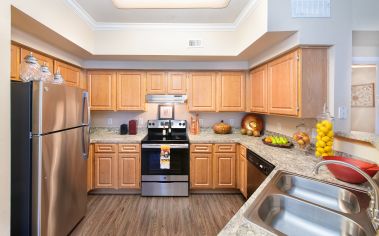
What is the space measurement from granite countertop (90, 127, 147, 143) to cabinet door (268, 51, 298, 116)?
2.09 meters

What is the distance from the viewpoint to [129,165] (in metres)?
3.03

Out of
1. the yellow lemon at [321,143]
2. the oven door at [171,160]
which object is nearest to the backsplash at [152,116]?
the oven door at [171,160]

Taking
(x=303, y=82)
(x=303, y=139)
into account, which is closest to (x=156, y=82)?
(x=303, y=82)

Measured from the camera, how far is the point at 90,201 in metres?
2.87

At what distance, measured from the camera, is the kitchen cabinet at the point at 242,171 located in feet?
9.16

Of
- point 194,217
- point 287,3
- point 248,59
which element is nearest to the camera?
point 287,3

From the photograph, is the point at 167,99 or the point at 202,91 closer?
the point at 167,99

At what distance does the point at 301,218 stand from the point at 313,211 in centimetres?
9

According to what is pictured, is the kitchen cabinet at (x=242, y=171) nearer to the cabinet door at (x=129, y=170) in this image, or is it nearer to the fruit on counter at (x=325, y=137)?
the fruit on counter at (x=325, y=137)

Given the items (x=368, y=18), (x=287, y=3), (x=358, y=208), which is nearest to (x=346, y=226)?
(x=358, y=208)

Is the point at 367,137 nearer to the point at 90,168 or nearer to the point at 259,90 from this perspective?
the point at 259,90

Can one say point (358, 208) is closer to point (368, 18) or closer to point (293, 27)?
point (293, 27)

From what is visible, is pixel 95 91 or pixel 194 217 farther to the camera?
pixel 95 91

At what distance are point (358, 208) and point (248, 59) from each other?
8.96ft
